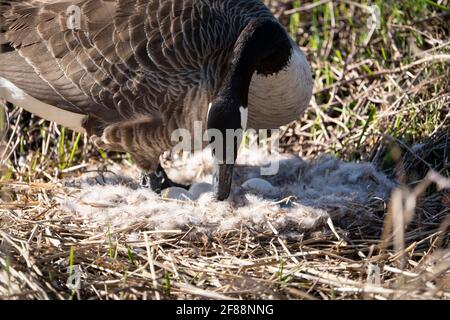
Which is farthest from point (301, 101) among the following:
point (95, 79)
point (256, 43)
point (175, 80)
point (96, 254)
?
point (96, 254)

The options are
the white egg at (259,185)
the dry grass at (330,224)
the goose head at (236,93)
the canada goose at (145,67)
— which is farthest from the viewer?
the white egg at (259,185)

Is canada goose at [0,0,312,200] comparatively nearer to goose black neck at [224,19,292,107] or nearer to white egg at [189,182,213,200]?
goose black neck at [224,19,292,107]

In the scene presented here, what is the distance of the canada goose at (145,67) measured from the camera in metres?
4.11

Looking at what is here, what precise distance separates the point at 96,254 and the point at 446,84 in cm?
290

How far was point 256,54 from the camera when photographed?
160 inches

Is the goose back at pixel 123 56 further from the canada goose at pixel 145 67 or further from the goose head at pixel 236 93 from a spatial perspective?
the goose head at pixel 236 93

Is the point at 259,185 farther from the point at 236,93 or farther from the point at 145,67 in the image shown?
the point at 145,67

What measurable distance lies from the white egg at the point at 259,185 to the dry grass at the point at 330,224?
0.57 m

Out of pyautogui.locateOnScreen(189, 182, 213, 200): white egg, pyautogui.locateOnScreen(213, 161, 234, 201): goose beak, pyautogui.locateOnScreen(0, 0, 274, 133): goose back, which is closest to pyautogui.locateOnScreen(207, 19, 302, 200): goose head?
pyautogui.locateOnScreen(213, 161, 234, 201): goose beak

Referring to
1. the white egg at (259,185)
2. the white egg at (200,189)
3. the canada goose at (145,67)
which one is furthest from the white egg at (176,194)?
the white egg at (259,185)

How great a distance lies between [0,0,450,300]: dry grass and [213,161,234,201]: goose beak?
270mm

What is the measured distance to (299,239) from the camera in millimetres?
3818

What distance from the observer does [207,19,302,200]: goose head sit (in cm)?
385

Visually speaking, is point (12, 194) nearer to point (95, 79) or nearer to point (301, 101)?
point (95, 79)
